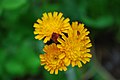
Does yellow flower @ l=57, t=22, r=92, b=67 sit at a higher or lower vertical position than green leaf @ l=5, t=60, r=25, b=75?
higher

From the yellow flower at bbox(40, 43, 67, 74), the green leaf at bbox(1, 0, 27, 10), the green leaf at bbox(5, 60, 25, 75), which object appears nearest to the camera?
the yellow flower at bbox(40, 43, 67, 74)

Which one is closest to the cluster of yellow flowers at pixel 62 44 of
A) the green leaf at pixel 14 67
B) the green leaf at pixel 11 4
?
the green leaf at pixel 11 4

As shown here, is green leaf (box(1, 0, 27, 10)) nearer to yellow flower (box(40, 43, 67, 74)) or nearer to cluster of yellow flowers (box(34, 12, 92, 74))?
cluster of yellow flowers (box(34, 12, 92, 74))

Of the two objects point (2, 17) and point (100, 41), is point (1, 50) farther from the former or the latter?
point (100, 41)

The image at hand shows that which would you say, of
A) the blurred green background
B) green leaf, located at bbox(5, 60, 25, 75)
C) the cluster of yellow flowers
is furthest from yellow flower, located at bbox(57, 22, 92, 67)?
green leaf, located at bbox(5, 60, 25, 75)

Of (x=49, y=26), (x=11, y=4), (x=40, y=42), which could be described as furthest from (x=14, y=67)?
(x=49, y=26)

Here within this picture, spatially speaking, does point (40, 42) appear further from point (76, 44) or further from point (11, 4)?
point (76, 44)

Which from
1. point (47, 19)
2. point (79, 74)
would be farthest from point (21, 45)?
point (47, 19)

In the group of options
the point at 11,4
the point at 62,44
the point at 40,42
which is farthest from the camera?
the point at 40,42

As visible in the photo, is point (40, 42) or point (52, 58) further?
point (40, 42)
